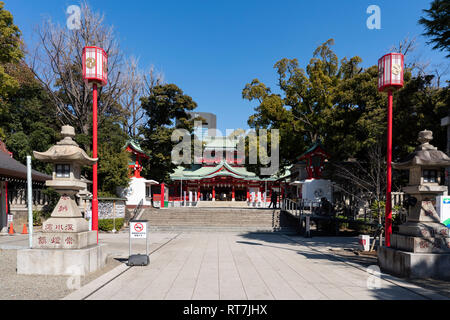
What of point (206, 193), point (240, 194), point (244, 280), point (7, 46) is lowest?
point (240, 194)

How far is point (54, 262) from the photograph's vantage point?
7070 millimetres

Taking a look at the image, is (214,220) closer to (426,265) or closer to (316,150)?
(316,150)

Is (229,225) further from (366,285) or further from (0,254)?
(366,285)

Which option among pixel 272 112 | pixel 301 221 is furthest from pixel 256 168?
Result: pixel 301 221

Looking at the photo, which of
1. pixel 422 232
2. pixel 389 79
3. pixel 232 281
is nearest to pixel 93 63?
pixel 232 281

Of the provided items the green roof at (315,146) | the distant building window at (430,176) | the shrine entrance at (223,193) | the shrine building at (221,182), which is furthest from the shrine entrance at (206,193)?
the distant building window at (430,176)

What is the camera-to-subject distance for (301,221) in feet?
58.6

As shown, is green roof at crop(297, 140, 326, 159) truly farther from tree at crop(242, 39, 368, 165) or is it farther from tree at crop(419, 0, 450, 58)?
tree at crop(419, 0, 450, 58)

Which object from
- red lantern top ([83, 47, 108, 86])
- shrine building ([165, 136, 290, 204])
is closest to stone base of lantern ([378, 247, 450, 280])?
red lantern top ([83, 47, 108, 86])

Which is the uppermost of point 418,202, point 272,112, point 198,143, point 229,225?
point 272,112

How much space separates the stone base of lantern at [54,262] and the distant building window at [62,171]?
5.74ft

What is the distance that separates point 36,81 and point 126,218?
45.4 ft

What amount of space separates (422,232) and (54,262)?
329 inches
